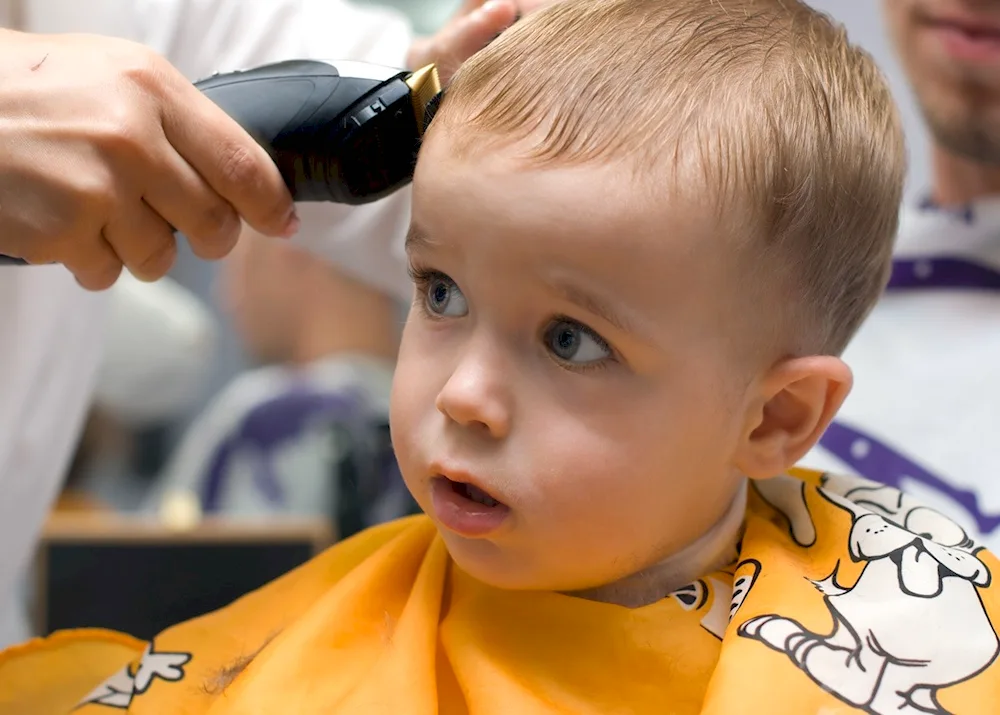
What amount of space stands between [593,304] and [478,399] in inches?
3.7

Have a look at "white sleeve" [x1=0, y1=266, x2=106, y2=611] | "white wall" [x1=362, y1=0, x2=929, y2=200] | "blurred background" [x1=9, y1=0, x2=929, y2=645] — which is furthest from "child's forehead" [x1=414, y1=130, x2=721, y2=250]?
"white wall" [x1=362, y1=0, x2=929, y2=200]

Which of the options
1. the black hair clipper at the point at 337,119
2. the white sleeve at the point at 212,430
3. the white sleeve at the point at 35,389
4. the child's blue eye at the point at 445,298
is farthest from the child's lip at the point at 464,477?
the white sleeve at the point at 212,430

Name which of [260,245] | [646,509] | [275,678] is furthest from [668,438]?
[260,245]

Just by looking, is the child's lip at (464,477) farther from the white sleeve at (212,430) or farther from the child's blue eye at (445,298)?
the white sleeve at (212,430)

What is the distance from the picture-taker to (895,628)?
0.67m

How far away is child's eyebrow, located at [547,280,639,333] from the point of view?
25.6 inches

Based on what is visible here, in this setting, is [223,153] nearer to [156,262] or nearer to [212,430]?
[156,262]

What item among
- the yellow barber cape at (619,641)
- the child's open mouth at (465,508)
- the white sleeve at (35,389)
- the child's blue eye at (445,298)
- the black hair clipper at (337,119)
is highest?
the black hair clipper at (337,119)

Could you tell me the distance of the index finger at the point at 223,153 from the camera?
29.2 inches

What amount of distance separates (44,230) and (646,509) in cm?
45

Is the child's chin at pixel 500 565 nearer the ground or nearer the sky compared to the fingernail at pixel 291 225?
nearer the ground

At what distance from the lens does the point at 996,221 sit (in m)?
1.31

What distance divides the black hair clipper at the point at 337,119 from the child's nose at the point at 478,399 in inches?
7.6

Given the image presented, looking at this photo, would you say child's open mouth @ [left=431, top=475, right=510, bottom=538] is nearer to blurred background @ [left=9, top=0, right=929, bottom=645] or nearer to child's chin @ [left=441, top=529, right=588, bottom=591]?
child's chin @ [left=441, top=529, right=588, bottom=591]
